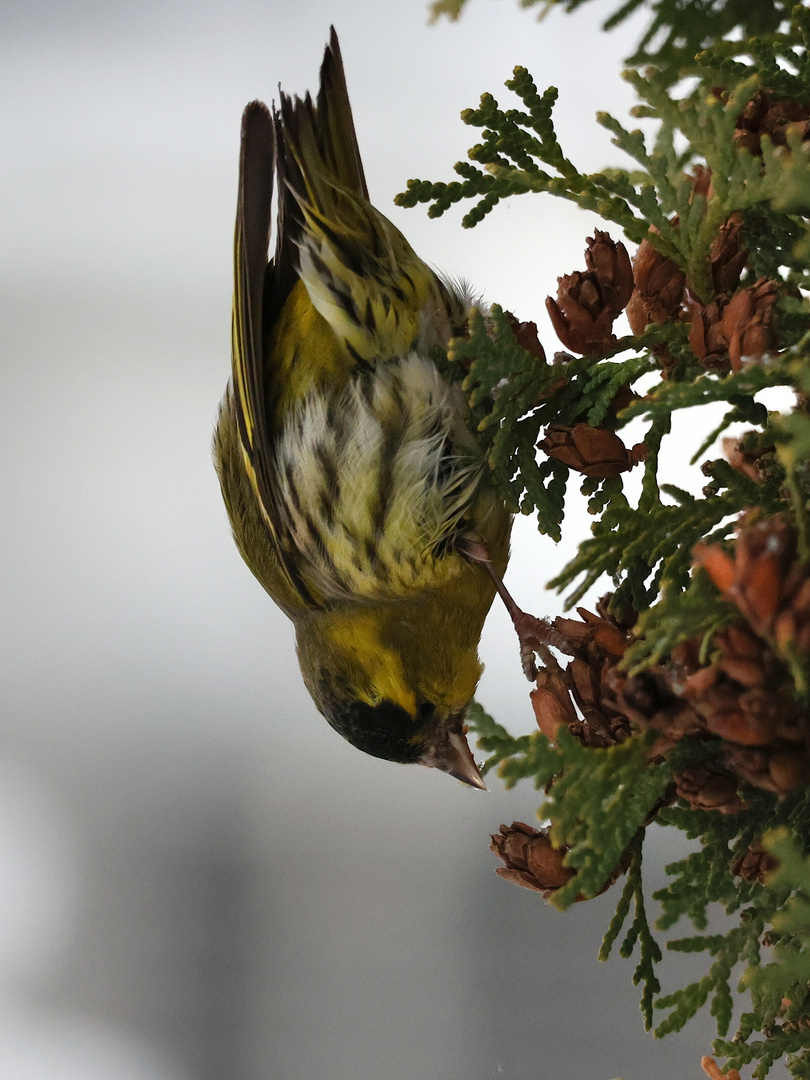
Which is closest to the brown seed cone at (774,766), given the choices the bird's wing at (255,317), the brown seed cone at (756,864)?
the brown seed cone at (756,864)

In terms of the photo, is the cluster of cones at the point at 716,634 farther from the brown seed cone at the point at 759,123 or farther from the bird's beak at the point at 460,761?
the bird's beak at the point at 460,761

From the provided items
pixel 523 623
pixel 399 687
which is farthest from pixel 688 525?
pixel 399 687

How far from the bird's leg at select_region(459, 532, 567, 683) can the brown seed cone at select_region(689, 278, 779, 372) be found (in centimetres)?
20

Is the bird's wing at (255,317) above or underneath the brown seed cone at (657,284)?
above

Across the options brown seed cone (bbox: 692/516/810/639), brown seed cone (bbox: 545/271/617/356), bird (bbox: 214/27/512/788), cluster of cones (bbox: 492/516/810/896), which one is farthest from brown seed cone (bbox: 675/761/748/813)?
bird (bbox: 214/27/512/788)

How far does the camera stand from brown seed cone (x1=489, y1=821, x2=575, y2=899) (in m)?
0.46

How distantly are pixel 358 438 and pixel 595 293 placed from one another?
1.05ft

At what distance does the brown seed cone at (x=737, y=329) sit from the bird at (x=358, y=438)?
0.30 m

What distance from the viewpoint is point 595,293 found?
50cm

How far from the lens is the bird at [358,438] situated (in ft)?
2.50

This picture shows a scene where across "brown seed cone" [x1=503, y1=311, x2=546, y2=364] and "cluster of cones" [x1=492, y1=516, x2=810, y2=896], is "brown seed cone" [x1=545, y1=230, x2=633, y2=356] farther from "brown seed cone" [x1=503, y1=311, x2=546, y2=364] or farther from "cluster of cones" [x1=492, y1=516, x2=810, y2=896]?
"cluster of cones" [x1=492, y1=516, x2=810, y2=896]

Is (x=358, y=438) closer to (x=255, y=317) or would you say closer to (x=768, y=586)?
(x=255, y=317)

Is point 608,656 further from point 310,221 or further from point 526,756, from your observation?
point 310,221

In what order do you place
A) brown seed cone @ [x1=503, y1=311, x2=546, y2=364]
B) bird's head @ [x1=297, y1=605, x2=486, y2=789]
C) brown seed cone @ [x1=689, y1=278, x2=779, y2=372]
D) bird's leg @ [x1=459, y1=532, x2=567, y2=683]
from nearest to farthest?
brown seed cone @ [x1=689, y1=278, x2=779, y2=372] → brown seed cone @ [x1=503, y1=311, x2=546, y2=364] → bird's leg @ [x1=459, y1=532, x2=567, y2=683] → bird's head @ [x1=297, y1=605, x2=486, y2=789]
